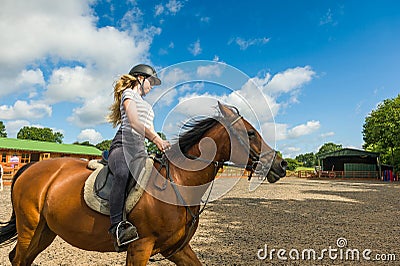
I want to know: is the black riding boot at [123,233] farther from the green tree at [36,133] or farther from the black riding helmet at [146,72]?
the green tree at [36,133]

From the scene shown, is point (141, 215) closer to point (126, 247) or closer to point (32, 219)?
point (126, 247)

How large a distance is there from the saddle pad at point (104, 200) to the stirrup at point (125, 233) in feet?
0.55

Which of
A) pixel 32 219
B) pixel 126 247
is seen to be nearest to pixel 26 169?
pixel 32 219

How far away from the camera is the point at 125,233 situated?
10.8ft

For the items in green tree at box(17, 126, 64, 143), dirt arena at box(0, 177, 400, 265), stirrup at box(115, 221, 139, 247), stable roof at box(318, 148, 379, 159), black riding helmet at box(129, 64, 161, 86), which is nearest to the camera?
stirrup at box(115, 221, 139, 247)

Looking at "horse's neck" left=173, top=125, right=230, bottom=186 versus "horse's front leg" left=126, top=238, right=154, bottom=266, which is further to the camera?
"horse's neck" left=173, top=125, right=230, bottom=186

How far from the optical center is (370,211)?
42.8 ft

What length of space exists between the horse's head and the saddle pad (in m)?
0.99

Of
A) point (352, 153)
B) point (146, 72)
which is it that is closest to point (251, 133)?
point (146, 72)

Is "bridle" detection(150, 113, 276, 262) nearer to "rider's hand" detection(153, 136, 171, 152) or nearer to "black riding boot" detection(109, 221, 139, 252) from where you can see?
"rider's hand" detection(153, 136, 171, 152)

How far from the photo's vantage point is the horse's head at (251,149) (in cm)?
338

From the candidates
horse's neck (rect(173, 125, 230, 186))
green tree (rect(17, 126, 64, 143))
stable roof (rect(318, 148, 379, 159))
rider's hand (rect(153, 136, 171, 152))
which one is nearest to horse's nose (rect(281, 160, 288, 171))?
horse's neck (rect(173, 125, 230, 186))

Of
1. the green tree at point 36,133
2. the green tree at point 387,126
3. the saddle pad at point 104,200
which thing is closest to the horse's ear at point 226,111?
the saddle pad at point 104,200

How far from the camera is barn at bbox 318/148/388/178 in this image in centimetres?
4388
